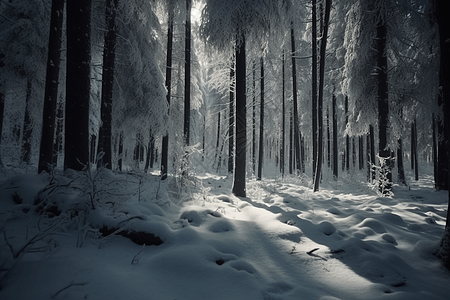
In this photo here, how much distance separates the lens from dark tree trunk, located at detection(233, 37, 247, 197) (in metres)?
6.61

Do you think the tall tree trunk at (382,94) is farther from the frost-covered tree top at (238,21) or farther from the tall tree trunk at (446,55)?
the tall tree trunk at (446,55)

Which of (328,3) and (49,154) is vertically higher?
(328,3)

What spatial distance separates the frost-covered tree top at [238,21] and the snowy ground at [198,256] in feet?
16.6

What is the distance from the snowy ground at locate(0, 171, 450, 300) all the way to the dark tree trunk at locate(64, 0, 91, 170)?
2.35ft

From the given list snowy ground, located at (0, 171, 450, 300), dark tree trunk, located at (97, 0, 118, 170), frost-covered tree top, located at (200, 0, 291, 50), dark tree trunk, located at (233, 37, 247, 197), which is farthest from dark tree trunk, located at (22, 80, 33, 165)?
dark tree trunk, located at (233, 37, 247, 197)

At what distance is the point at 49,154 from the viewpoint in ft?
17.3

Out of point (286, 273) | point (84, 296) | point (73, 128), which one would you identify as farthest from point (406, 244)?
point (73, 128)

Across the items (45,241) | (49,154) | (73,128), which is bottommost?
(45,241)

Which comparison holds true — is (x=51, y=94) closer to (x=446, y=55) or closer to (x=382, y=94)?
(x=446, y=55)

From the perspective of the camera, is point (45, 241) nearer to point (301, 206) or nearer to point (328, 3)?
point (301, 206)

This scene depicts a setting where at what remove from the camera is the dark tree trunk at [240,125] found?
6.61 meters

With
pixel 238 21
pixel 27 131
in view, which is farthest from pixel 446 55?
pixel 27 131

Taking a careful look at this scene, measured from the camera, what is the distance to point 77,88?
416 centimetres

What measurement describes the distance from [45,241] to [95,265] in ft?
2.82
